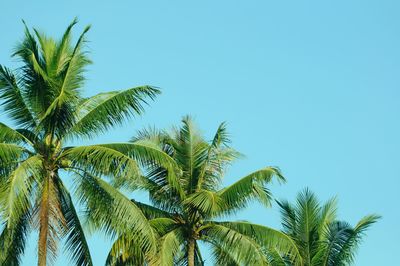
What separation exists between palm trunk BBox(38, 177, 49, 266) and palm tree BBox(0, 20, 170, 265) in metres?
0.02

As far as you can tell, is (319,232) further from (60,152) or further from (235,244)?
(60,152)

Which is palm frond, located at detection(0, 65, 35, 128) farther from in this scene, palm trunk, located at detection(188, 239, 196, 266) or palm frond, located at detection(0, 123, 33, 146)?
palm trunk, located at detection(188, 239, 196, 266)

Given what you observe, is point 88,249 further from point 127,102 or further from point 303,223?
point 303,223

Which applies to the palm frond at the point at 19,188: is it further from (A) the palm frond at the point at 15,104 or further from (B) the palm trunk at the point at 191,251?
(B) the palm trunk at the point at 191,251

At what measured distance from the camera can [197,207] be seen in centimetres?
2773

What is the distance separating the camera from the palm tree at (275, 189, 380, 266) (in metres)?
31.3

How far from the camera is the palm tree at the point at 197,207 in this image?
87.5 feet

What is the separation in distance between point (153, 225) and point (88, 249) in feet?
11.1

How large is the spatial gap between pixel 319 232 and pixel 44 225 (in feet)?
41.8

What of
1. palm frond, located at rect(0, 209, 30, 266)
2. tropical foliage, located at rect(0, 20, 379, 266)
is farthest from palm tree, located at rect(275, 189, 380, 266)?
palm frond, located at rect(0, 209, 30, 266)

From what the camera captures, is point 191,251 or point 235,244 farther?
point 191,251

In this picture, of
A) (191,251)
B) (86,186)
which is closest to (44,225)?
(86,186)

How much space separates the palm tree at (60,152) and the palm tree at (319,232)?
350 inches

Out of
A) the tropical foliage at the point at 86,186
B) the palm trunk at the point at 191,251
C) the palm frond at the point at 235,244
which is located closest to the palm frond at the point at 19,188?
the tropical foliage at the point at 86,186
